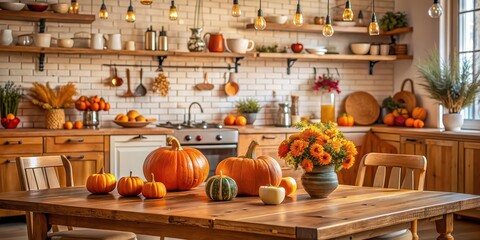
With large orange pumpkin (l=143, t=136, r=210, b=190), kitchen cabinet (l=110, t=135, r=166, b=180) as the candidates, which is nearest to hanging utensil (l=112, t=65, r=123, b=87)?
kitchen cabinet (l=110, t=135, r=166, b=180)

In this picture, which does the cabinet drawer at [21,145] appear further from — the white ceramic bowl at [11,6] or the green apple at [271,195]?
the green apple at [271,195]

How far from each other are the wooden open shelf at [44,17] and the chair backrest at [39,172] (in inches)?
116

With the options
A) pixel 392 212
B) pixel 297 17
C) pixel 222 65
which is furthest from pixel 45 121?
pixel 392 212

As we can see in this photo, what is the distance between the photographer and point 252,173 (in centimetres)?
377

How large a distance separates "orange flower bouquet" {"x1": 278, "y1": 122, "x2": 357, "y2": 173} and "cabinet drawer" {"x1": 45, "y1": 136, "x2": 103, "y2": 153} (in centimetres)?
351

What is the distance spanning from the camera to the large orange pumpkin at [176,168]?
12.8 ft

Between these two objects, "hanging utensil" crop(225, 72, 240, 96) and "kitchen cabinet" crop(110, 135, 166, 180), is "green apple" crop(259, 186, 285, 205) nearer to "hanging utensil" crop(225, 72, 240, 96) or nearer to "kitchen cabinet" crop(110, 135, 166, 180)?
"kitchen cabinet" crop(110, 135, 166, 180)

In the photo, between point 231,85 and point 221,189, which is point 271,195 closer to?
point 221,189

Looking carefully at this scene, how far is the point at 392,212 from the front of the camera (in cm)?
328

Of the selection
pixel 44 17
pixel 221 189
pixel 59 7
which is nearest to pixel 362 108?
pixel 59 7

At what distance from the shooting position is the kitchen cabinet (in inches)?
273

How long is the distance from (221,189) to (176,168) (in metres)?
0.42

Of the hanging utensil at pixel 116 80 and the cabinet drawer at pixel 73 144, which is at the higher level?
the hanging utensil at pixel 116 80

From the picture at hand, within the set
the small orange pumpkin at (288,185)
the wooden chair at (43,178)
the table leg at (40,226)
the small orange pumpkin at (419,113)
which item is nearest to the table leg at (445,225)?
the small orange pumpkin at (288,185)
